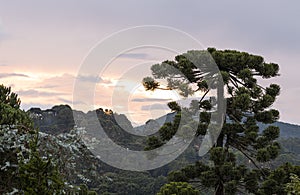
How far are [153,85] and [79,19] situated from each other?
3.36 meters

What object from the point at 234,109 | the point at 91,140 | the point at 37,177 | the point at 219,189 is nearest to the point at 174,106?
the point at 234,109

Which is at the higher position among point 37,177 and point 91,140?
point 91,140

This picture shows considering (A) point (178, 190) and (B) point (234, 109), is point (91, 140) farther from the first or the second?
(B) point (234, 109)

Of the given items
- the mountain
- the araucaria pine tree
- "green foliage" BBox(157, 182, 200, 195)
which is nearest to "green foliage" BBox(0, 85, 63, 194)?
the mountain

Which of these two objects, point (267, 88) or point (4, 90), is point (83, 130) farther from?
point (267, 88)

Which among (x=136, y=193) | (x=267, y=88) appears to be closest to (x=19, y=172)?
(x=267, y=88)

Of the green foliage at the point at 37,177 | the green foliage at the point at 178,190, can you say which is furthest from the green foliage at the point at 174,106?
the green foliage at the point at 37,177

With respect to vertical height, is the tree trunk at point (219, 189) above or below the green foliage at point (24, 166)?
below

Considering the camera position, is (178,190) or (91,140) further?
(178,190)

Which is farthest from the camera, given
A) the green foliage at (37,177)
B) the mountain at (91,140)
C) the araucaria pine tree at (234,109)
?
the araucaria pine tree at (234,109)

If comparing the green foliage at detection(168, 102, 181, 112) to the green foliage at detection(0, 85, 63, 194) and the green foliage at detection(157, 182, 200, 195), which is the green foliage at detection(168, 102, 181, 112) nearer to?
the green foliage at detection(157, 182, 200, 195)

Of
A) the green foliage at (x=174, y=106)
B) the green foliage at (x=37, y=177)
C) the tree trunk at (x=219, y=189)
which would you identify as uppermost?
the green foliage at (x=174, y=106)

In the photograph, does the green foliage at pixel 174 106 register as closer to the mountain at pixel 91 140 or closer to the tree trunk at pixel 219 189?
the mountain at pixel 91 140

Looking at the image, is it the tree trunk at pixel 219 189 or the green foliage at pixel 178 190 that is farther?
the tree trunk at pixel 219 189
